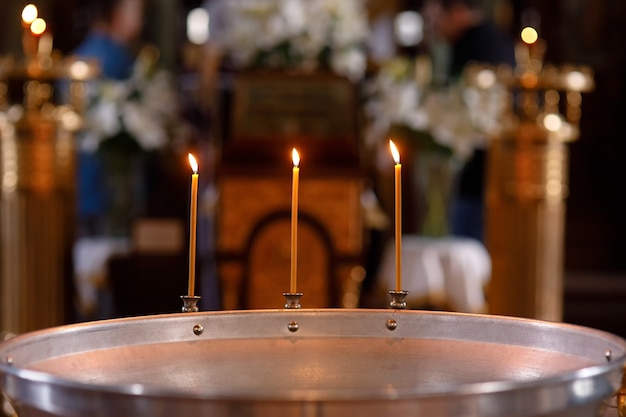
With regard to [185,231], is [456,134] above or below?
above

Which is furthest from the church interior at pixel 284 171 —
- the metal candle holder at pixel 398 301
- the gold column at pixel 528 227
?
the metal candle holder at pixel 398 301

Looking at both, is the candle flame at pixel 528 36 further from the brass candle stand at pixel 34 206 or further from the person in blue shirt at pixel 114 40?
the person in blue shirt at pixel 114 40

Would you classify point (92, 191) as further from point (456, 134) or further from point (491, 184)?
point (491, 184)

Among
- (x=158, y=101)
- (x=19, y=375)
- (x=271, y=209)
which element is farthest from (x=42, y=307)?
(x=19, y=375)

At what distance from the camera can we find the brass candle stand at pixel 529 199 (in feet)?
11.8

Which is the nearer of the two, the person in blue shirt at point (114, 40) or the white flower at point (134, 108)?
the white flower at point (134, 108)

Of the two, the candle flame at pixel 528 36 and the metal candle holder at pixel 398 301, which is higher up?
the candle flame at pixel 528 36

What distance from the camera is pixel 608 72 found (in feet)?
25.9

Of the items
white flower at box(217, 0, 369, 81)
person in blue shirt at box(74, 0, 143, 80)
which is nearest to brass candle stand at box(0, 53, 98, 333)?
white flower at box(217, 0, 369, 81)

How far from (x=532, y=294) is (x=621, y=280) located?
3.48 m

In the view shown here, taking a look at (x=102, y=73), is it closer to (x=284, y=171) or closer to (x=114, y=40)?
(x=114, y=40)

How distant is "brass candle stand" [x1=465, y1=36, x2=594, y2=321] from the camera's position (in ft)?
11.8

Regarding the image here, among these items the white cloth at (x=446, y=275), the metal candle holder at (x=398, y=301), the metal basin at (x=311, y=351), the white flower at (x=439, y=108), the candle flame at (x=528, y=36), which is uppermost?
the candle flame at (x=528, y=36)

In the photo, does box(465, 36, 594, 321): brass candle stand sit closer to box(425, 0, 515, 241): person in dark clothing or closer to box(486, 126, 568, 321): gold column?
box(486, 126, 568, 321): gold column
